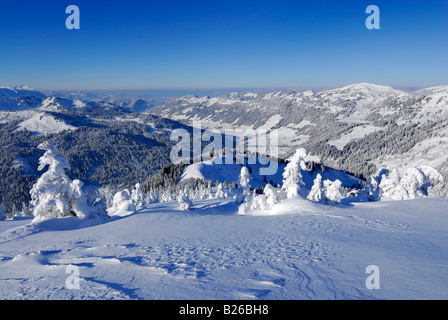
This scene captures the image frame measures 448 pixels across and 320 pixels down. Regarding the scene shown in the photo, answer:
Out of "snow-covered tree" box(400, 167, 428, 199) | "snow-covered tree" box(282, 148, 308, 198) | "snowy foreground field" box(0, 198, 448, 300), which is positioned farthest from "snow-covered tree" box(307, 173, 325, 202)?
"snow-covered tree" box(400, 167, 428, 199)

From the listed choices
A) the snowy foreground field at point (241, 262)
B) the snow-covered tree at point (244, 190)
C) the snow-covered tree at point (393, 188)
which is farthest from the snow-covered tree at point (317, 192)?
the snowy foreground field at point (241, 262)

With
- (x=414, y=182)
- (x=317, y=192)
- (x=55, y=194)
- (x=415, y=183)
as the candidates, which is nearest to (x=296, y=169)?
(x=317, y=192)

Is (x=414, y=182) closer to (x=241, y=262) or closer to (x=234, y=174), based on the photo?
(x=241, y=262)

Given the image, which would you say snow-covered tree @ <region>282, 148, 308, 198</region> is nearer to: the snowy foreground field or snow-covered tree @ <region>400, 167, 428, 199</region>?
the snowy foreground field

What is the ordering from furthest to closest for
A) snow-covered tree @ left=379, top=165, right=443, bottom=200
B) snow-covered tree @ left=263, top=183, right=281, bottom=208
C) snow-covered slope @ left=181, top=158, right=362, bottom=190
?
snow-covered slope @ left=181, top=158, right=362, bottom=190 → snow-covered tree @ left=379, top=165, right=443, bottom=200 → snow-covered tree @ left=263, top=183, right=281, bottom=208

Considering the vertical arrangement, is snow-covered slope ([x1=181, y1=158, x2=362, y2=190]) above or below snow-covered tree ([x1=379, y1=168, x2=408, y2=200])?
below

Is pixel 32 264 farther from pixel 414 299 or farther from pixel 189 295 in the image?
pixel 414 299
